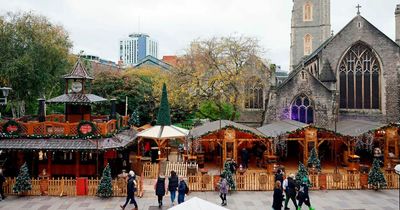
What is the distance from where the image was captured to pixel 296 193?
16766 mm

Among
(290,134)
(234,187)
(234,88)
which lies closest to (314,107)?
(234,88)

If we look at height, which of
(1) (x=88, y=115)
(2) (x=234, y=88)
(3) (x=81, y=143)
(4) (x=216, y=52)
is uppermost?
(4) (x=216, y=52)

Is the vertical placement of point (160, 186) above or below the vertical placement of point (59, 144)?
below

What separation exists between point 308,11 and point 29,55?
1559 inches

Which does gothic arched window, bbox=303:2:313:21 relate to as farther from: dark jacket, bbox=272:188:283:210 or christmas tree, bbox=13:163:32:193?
christmas tree, bbox=13:163:32:193

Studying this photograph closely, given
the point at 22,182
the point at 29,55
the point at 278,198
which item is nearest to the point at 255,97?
the point at 29,55

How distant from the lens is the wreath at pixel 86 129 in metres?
21.4

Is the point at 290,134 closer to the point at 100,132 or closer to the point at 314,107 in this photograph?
the point at 314,107

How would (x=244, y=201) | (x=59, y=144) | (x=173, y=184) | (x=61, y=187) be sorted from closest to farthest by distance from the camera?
(x=173, y=184) < (x=244, y=201) < (x=61, y=187) < (x=59, y=144)

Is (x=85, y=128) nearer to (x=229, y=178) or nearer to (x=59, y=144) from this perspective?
(x=59, y=144)

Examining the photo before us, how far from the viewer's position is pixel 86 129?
70.4 ft

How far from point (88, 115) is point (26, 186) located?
21.6 ft

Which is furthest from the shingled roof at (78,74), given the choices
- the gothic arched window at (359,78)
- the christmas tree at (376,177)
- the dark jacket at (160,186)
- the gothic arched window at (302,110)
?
the gothic arched window at (359,78)

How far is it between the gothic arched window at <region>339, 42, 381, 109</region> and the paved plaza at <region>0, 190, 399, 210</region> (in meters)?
19.2
